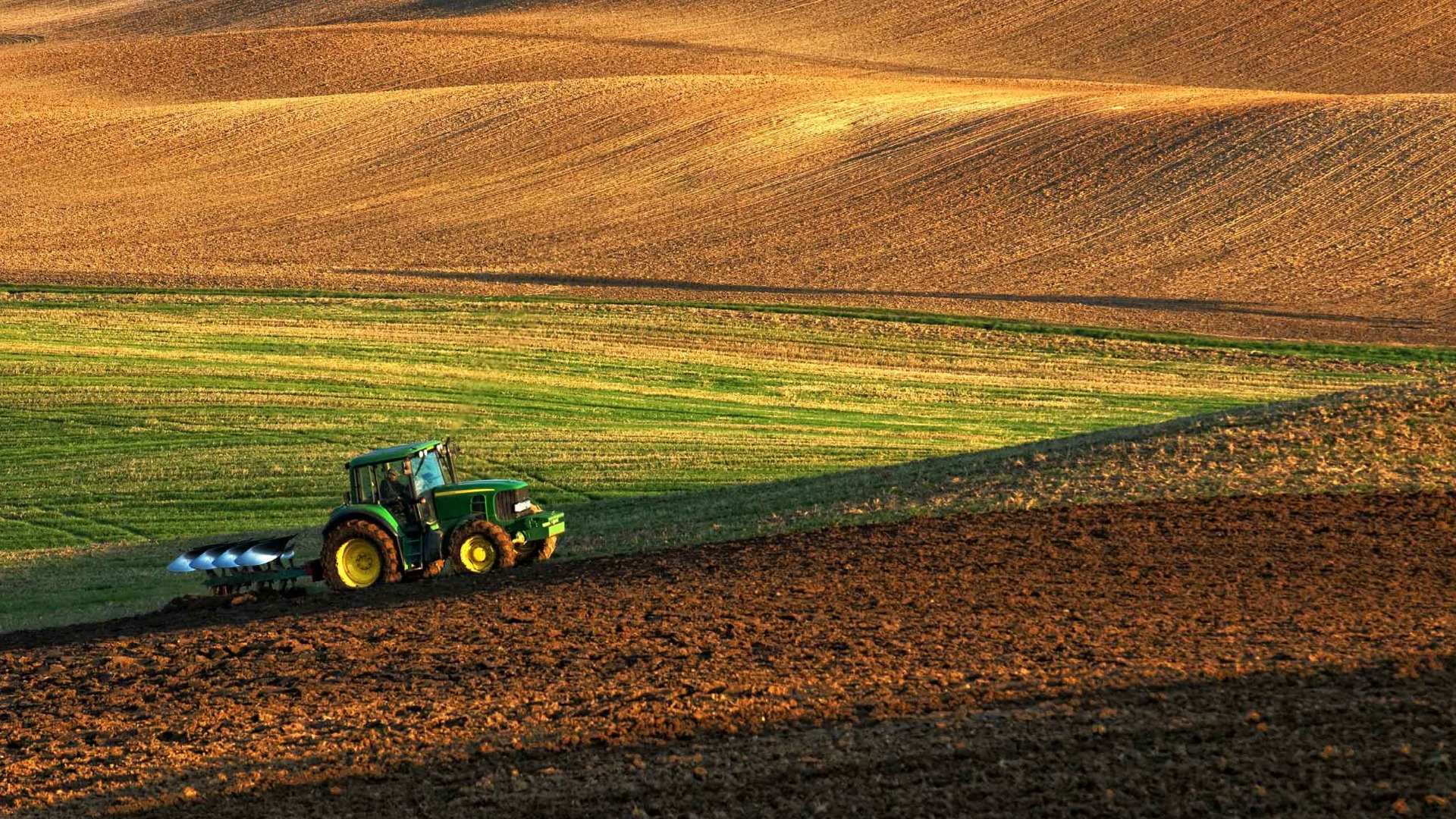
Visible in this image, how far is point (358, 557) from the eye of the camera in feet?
60.9

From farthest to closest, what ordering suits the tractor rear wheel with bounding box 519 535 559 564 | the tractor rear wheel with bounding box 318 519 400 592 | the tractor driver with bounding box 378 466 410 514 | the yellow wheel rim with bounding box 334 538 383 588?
the tractor rear wheel with bounding box 519 535 559 564
the tractor driver with bounding box 378 466 410 514
the yellow wheel rim with bounding box 334 538 383 588
the tractor rear wheel with bounding box 318 519 400 592

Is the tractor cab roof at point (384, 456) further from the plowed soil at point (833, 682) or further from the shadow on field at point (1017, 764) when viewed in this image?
the shadow on field at point (1017, 764)

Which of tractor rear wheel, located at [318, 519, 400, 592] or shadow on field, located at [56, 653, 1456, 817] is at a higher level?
tractor rear wheel, located at [318, 519, 400, 592]

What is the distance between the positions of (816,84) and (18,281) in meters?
34.4

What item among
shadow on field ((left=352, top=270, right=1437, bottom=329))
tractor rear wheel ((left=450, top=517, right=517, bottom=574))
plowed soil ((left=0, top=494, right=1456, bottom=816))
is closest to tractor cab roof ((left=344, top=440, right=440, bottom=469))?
tractor rear wheel ((left=450, top=517, right=517, bottom=574))

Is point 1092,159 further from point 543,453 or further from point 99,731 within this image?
point 99,731

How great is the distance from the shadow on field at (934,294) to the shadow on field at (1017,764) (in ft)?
96.0

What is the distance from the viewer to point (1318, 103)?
186 ft

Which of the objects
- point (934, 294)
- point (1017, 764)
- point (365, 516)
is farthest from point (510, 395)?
point (1017, 764)

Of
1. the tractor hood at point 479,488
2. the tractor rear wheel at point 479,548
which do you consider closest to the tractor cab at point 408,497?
the tractor hood at point 479,488

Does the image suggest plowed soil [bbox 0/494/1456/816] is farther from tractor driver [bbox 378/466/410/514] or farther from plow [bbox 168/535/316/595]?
tractor driver [bbox 378/466/410/514]

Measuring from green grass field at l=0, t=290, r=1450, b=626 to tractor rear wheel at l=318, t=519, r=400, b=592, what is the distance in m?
2.79

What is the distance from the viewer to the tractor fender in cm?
1828

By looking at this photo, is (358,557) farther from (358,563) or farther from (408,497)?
(408,497)
